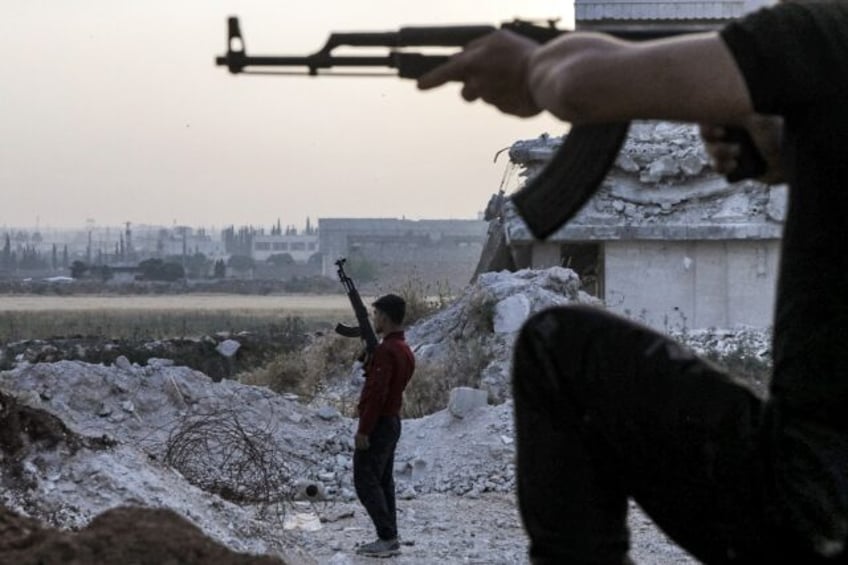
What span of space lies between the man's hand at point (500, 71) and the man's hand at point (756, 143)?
0.34 m

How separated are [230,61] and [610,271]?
76.6 ft

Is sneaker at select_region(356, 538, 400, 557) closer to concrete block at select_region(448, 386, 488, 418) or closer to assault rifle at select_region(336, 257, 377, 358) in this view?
assault rifle at select_region(336, 257, 377, 358)

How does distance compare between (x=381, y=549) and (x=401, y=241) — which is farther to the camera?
(x=401, y=241)

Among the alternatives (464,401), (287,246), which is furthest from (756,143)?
(287,246)

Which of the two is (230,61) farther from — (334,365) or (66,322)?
(66,322)

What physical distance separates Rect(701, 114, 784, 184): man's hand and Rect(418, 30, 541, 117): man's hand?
13.5 inches

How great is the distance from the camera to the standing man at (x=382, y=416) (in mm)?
10289

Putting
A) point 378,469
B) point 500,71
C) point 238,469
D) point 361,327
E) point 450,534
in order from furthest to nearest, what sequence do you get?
point 450,534
point 238,469
point 361,327
point 378,469
point 500,71

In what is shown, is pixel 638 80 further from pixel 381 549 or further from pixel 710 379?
pixel 381 549

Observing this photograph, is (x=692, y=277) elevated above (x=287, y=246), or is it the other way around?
(x=692, y=277)

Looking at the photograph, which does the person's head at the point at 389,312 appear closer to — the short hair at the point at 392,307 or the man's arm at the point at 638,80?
the short hair at the point at 392,307

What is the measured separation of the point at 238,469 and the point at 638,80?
9301 mm

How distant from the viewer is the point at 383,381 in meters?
10.3

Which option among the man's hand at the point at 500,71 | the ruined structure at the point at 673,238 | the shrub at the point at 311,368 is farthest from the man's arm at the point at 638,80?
the ruined structure at the point at 673,238
